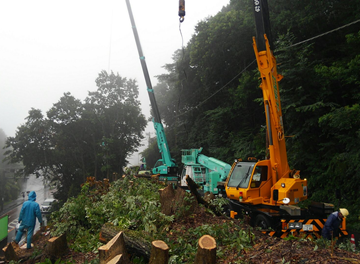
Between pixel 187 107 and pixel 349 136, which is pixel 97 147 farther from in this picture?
pixel 349 136

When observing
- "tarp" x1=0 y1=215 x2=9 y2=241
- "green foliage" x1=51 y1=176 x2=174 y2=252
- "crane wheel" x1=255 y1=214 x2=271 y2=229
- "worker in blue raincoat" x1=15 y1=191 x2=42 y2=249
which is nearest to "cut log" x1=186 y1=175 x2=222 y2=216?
"green foliage" x1=51 y1=176 x2=174 y2=252

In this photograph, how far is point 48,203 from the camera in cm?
2709

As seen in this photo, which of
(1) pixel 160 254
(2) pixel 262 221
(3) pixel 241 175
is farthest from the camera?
(3) pixel 241 175

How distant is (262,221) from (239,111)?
1414cm

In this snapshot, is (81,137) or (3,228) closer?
(3,228)

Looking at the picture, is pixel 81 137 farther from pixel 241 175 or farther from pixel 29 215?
pixel 241 175

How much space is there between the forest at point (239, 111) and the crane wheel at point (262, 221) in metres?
2.11

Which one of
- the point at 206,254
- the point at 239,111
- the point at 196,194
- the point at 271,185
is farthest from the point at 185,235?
the point at 239,111

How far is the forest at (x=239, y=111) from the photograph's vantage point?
11273mm

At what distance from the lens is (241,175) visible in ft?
25.9

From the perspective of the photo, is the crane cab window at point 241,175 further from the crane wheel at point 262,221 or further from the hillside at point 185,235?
the hillside at point 185,235

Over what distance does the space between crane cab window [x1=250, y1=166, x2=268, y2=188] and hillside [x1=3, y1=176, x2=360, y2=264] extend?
168 cm

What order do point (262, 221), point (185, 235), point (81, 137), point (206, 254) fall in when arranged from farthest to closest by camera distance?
point (81, 137) < point (262, 221) < point (185, 235) < point (206, 254)

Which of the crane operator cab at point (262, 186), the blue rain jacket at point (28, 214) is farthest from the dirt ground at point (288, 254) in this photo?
the blue rain jacket at point (28, 214)
